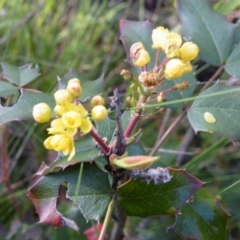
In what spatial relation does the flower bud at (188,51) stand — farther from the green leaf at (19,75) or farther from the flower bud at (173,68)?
the green leaf at (19,75)

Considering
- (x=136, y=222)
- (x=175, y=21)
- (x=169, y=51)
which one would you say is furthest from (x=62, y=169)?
(x=175, y=21)

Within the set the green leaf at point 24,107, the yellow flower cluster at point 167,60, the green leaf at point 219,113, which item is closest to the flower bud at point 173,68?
the yellow flower cluster at point 167,60

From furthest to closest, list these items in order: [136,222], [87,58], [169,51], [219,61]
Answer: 1. [87,58]
2. [136,222]
3. [219,61]
4. [169,51]

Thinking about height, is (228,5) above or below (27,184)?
above

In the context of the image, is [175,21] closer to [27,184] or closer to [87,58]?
[87,58]

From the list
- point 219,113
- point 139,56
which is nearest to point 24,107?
point 139,56

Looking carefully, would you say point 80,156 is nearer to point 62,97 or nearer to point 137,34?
point 62,97
